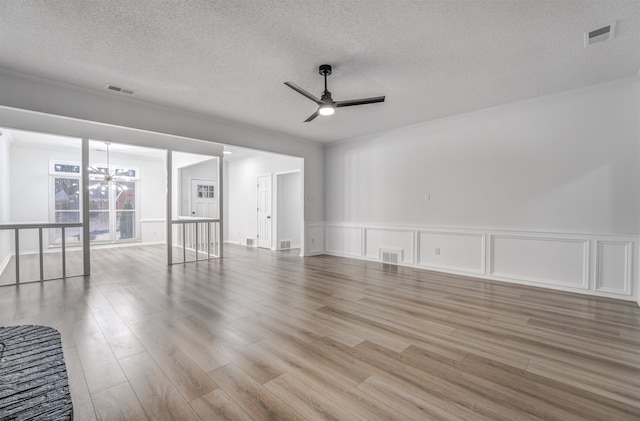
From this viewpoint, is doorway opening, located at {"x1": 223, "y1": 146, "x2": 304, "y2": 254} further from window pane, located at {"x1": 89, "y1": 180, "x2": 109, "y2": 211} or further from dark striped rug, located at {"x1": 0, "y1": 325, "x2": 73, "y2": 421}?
dark striped rug, located at {"x1": 0, "y1": 325, "x2": 73, "y2": 421}

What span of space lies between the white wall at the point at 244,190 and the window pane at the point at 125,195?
2.76 meters

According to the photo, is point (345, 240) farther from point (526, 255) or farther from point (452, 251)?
point (526, 255)

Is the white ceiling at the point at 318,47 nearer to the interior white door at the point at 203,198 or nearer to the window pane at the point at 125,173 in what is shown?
the interior white door at the point at 203,198

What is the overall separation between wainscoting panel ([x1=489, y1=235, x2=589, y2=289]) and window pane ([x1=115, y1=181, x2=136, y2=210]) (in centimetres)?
963

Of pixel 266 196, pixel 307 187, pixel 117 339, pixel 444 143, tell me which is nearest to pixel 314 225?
pixel 307 187

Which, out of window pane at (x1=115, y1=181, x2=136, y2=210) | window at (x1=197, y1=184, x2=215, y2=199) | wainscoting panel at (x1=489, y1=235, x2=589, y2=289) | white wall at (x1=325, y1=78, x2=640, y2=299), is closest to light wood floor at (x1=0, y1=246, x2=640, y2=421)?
wainscoting panel at (x1=489, y1=235, x2=589, y2=289)

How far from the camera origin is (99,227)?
331 inches

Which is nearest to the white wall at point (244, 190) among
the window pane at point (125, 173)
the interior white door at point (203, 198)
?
the interior white door at point (203, 198)

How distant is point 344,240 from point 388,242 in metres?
1.22

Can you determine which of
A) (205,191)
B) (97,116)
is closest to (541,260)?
(97,116)

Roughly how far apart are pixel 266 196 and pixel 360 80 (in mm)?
5376

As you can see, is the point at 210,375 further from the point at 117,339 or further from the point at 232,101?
the point at 232,101

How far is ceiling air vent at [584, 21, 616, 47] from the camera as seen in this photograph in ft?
8.45

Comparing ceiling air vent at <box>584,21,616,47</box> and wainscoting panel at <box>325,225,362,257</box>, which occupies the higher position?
ceiling air vent at <box>584,21,616,47</box>
